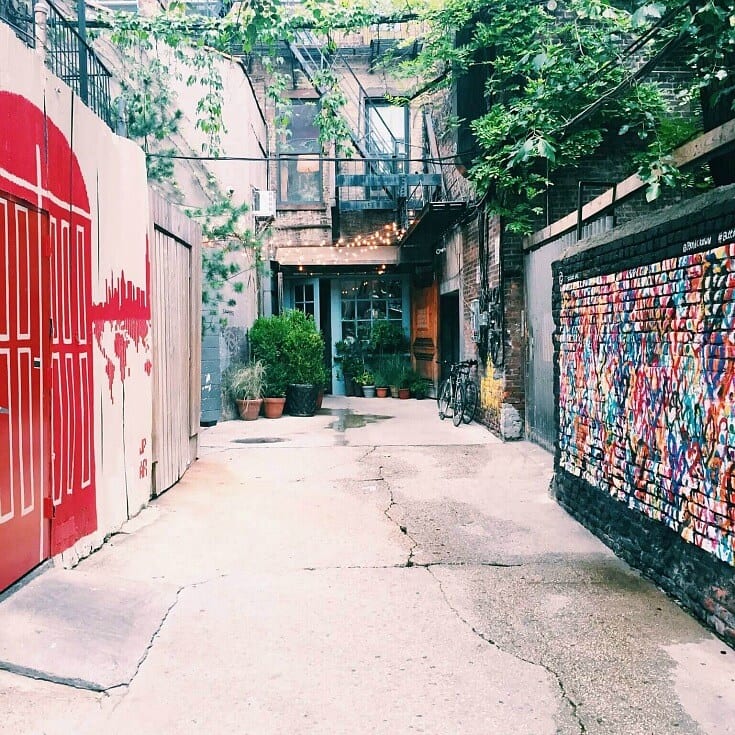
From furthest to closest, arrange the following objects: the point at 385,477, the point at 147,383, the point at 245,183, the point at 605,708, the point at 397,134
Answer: the point at 397,134
the point at 245,183
the point at 385,477
the point at 147,383
the point at 605,708

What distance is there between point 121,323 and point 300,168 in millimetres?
11868

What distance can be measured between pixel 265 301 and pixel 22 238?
1163 centimetres

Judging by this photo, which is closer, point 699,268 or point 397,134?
point 699,268

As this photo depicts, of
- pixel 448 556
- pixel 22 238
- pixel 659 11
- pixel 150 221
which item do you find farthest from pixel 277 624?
pixel 659 11

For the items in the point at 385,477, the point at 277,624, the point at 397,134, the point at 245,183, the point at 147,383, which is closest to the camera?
the point at 277,624

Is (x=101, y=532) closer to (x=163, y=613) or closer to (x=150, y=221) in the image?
(x=163, y=613)

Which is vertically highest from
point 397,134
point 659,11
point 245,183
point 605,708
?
point 397,134

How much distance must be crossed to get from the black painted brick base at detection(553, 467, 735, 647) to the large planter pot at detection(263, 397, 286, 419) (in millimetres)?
8012

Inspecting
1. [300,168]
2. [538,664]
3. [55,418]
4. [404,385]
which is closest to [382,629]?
[538,664]

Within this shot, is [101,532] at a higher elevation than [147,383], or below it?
below

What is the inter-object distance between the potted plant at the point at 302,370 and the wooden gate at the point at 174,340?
4.95 meters

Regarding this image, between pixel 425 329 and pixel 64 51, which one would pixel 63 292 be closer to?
pixel 64 51

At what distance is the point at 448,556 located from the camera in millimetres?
5145

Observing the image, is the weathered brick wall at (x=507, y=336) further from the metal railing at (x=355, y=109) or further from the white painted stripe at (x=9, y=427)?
the white painted stripe at (x=9, y=427)
